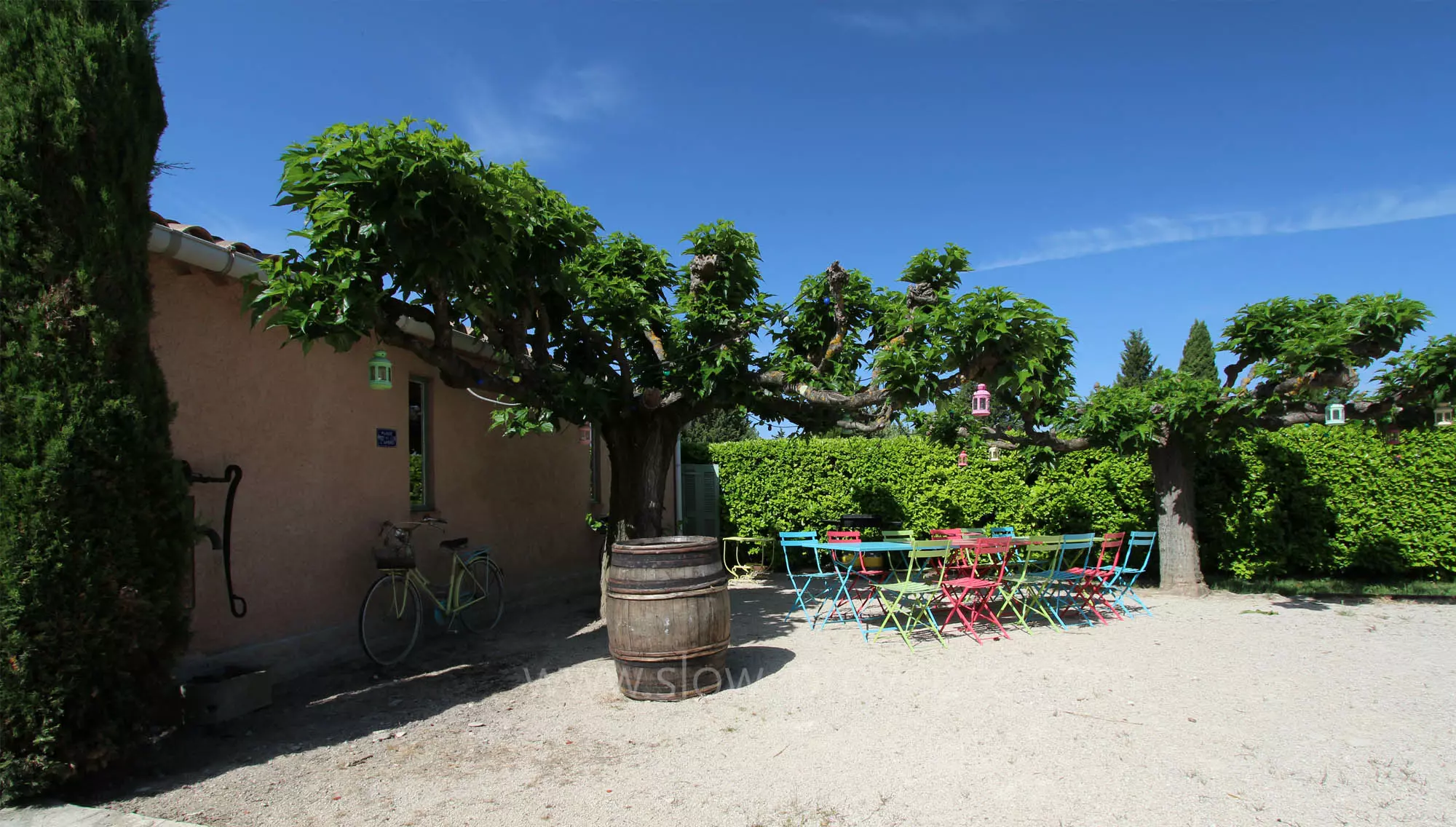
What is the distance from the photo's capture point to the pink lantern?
6605 mm

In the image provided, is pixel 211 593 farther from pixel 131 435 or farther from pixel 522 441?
pixel 522 441

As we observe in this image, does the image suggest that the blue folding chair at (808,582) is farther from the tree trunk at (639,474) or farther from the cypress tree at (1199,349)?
the cypress tree at (1199,349)

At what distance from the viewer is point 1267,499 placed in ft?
30.1

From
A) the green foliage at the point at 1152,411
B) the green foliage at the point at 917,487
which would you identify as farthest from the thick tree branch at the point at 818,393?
the green foliage at the point at 917,487

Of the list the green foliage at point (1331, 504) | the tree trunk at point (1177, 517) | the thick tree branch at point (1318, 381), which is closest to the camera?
the thick tree branch at point (1318, 381)

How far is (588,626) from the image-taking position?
7.69 meters

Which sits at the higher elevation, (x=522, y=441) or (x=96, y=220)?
(x=96, y=220)

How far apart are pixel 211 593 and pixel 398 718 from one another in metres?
1.63

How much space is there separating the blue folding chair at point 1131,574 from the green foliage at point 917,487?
1.42 feet

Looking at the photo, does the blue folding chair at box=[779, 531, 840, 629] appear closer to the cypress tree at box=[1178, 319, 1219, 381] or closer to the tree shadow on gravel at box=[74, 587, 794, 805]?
the tree shadow on gravel at box=[74, 587, 794, 805]

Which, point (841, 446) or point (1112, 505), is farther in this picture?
point (841, 446)

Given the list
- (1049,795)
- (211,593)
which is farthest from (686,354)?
(1049,795)

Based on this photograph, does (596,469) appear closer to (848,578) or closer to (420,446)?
(420,446)

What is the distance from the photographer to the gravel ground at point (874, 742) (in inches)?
136
